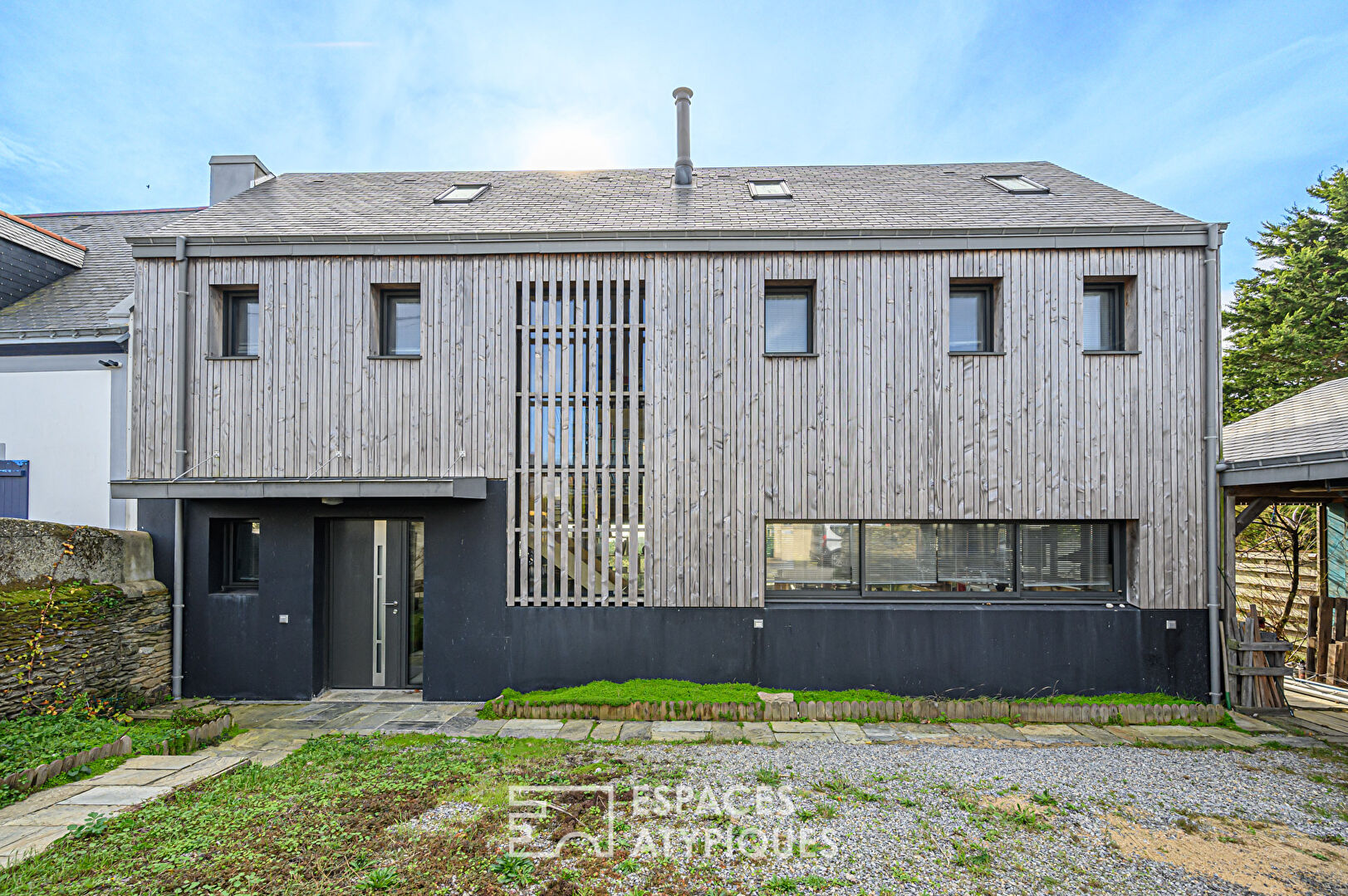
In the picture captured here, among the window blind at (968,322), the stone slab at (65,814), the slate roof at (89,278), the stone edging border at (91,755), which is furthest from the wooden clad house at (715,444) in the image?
the stone slab at (65,814)

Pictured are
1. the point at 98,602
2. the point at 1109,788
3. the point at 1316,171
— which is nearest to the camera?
the point at 1109,788

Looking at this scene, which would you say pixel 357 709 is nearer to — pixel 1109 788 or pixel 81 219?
pixel 1109 788

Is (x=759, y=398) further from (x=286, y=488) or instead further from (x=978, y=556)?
(x=286, y=488)

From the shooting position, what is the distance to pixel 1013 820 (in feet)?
13.1

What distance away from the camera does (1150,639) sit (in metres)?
6.45

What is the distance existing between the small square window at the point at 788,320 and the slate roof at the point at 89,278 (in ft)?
26.2

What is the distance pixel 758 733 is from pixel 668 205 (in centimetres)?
637

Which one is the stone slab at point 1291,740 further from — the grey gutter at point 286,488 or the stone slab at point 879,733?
the grey gutter at point 286,488

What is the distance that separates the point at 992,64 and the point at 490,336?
35.2ft

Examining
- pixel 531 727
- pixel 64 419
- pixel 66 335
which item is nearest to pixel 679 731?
pixel 531 727

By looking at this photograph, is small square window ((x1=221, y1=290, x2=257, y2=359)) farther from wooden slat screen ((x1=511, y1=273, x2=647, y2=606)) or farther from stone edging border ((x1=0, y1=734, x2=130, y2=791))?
stone edging border ((x1=0, y1=734, x2=130, y2=791))

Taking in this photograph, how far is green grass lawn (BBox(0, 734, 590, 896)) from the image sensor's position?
317 centimetres

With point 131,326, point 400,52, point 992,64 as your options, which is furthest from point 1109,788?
point 400,52

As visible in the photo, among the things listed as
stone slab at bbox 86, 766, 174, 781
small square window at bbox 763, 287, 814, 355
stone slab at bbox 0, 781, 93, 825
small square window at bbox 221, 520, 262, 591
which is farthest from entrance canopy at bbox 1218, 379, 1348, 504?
small square window at bbox 221, 520, 262, 591
